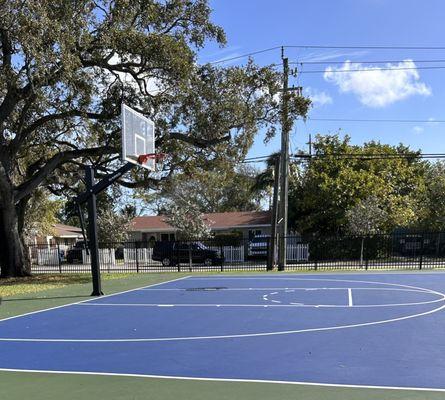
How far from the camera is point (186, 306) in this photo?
543 inches

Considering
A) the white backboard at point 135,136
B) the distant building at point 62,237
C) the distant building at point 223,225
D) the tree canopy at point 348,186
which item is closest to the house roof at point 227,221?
the distant building at point 223,225

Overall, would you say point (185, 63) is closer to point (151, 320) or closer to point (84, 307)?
point (84, 307)

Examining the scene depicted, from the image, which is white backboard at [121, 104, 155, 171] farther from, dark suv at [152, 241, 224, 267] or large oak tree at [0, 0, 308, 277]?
dark suv at [152, 241, 224, 267]

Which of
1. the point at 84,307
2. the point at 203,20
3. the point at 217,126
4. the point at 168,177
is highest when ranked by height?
the point at 203,20

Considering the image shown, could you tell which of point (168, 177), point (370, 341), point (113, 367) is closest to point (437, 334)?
point (370, 341)

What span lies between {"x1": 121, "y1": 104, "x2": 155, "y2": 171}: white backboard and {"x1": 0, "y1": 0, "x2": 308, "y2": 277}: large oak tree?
2742mm

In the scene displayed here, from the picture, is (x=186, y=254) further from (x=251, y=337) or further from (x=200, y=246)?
(x=251, y=337)

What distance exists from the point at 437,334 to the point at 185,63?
14.0m

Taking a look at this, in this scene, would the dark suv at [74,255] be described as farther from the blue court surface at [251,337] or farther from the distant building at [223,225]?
the blue court surface at [251,337]

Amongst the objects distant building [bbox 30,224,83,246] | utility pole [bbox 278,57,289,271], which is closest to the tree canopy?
utility pole [bbox 278,57,289,271]

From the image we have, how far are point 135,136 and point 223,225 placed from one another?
32.8m

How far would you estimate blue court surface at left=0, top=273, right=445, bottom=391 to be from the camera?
23.5ft

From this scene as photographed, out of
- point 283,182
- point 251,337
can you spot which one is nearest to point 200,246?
point 283,182

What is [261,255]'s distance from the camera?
34062 millimetres
